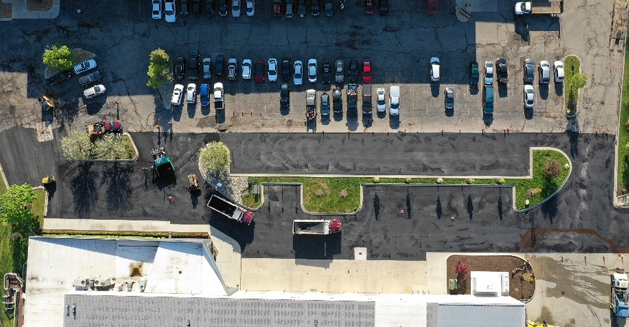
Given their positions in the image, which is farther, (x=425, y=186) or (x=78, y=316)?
(x=425, y=186)

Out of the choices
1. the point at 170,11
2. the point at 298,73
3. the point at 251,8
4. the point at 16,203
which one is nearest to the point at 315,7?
the point at 251,8

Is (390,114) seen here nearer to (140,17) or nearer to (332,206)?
(332,206)

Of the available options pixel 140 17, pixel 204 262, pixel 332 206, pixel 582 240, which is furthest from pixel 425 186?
pixel 140 17

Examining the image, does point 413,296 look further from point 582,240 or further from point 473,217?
point 582,240

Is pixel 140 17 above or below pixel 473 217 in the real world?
above

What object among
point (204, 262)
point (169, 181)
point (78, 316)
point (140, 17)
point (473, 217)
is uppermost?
point (140, 17)

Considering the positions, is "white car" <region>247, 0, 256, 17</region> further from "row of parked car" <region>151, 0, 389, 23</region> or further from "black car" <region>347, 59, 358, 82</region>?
"black car" <region>347, 59, 358, 82</region>

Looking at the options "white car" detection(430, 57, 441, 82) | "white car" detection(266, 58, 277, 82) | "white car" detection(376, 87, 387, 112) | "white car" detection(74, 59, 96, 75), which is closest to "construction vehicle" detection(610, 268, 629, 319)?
"white car" detection(430, 57, 441, 82)
